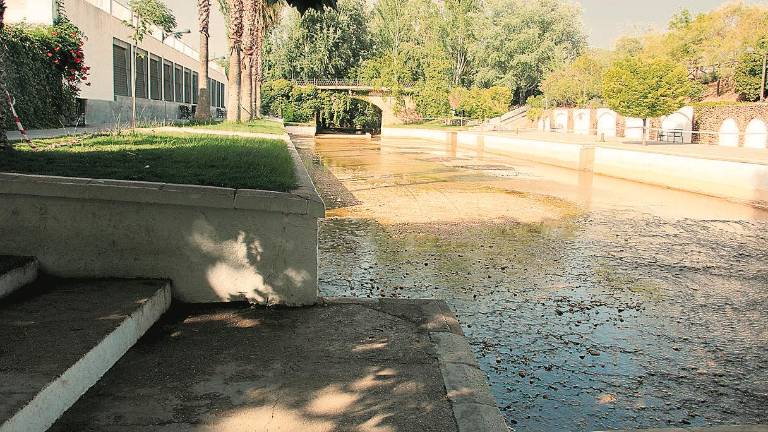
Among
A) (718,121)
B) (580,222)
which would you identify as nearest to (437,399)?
(580,222)

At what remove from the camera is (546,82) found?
207 feet

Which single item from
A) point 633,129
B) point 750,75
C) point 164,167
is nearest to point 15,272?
point 164,167

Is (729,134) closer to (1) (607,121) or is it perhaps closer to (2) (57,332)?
(1) (607,121)

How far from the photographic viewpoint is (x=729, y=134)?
34344mm

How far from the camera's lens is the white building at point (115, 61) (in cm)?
2633

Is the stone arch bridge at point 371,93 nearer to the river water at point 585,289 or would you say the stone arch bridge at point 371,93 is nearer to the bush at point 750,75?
the bush at point 750,75

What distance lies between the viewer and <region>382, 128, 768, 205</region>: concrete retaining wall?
1767cm

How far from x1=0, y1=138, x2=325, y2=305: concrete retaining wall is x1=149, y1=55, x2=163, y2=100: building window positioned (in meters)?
38.0

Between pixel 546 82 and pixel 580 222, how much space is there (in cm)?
5280

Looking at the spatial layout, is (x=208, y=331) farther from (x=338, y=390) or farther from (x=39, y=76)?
(x=39, y=76)

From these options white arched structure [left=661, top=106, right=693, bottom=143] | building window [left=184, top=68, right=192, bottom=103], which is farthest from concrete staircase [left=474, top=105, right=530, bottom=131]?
building window [left=184, top=68, right=192, bottom=103]

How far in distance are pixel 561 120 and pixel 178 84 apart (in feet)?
108

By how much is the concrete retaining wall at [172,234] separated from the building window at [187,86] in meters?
50.4

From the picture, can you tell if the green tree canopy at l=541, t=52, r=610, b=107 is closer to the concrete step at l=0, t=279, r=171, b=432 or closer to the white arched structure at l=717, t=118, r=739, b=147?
the white arched structure at l=717, t=118, r=739, b=147
